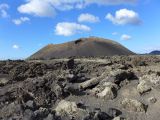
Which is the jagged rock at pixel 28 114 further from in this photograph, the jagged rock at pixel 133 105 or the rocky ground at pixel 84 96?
the jagged rock at pixel 133 105

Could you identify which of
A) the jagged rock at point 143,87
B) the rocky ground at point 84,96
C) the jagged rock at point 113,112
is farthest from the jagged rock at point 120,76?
the jagged rock at point 113,112

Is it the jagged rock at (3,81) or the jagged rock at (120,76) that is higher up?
the jagged rock at (120,76)

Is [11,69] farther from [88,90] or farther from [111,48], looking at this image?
[111,48]

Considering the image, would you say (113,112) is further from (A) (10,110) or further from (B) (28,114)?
(A) (10,110)

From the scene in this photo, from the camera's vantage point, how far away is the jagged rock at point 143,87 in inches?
531

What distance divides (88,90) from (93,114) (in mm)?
2349

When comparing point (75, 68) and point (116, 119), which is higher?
point (75, 68)

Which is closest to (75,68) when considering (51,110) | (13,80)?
(13,80)

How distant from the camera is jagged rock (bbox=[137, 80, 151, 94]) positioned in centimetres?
1348

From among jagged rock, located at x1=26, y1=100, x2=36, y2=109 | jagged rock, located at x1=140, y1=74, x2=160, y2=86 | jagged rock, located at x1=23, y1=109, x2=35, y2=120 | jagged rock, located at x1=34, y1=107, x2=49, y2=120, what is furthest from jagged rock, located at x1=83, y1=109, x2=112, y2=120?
jagged rock, located at x1=140, y1=74, x2=160, y2=86

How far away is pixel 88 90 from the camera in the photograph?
46.5 feet

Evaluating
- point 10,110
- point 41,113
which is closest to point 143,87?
point 41,113

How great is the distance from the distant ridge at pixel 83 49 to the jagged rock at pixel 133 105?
17718 millimetres

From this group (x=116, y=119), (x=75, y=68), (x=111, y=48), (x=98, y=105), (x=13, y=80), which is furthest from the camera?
(x=111, y=48)
